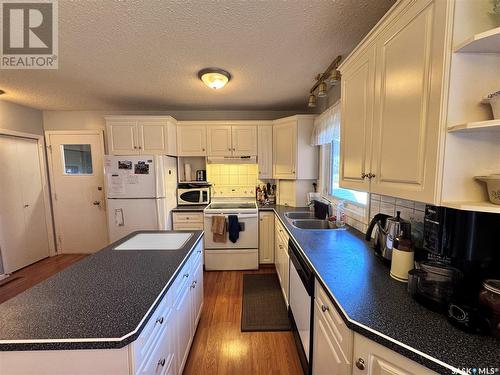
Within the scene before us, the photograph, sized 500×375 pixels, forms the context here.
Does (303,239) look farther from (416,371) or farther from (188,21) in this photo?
(188,21)

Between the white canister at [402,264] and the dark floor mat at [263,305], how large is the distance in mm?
1267

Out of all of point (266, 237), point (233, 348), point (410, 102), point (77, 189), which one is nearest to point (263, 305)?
point (233, 348)

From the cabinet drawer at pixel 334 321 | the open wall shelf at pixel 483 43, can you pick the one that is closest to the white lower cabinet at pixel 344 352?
the cabinet drawer at pixel 334 321

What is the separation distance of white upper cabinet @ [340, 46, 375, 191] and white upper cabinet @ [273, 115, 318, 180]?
1.38 meters

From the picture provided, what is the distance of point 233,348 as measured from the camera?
68.2 inches

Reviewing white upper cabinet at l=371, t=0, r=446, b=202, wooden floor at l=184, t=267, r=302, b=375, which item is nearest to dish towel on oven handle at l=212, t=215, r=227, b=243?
wooden floor at l=184, t=267, r=302, b=375

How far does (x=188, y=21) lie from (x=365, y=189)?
1.59m

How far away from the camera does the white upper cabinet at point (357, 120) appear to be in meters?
1.23

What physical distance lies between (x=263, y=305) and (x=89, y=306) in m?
1.75

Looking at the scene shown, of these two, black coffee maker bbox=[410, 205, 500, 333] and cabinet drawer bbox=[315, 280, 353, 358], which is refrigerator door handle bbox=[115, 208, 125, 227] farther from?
black coffee maker bbox=[410, 205, 500, 333]

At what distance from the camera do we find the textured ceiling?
1.29 metres

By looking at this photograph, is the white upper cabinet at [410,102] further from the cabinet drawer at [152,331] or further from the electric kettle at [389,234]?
the cabinet drawer at [152,331]

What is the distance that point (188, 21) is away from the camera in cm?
138

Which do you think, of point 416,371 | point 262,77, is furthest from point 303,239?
point 262,77
